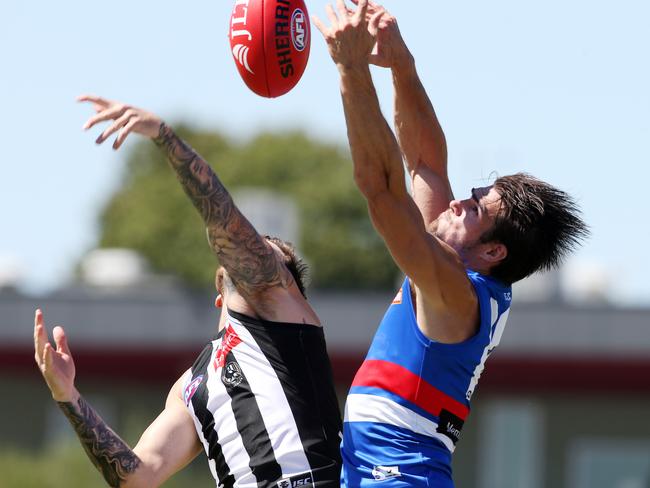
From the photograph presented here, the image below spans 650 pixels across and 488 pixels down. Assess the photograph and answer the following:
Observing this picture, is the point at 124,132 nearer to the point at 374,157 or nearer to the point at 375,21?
the point at 374,157

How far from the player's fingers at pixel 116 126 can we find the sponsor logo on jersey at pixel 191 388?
4.76ft

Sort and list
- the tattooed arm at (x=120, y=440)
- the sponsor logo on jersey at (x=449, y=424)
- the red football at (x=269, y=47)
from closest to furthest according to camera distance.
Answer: the sponsor logo on jersey at (x=449, y=424), the tattooed arm at (x=120, y=440), the red football at (x=269, y=47)

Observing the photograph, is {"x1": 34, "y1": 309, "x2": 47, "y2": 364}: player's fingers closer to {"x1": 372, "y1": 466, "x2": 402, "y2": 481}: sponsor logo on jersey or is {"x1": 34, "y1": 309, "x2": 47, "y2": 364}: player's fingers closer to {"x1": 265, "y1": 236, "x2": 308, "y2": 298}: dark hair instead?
{"x1": 265, "y1": 236, "x2": 308, "y2": 298}: dark hair

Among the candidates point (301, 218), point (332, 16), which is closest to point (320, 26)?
point (332, 16)

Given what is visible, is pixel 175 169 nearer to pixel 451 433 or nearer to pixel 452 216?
pixel 452 216

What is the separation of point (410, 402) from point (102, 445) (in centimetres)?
160

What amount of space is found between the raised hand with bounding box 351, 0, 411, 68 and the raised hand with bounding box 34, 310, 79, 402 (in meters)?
1.95

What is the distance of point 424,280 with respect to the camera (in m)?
6.02

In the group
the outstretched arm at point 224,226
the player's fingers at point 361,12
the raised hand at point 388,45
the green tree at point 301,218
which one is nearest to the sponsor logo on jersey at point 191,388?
the outstretched arm at point 224,226

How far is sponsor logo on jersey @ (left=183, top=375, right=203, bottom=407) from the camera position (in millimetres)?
6953

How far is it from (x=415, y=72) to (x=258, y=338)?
60.7 inches

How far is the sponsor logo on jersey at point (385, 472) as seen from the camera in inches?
246

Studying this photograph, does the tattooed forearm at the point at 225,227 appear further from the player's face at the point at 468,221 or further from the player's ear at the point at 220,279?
the player's face at the point at 468,221

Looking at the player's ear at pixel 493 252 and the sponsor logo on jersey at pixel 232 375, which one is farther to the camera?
the sponsor logo on jersey at pixel 232 375
